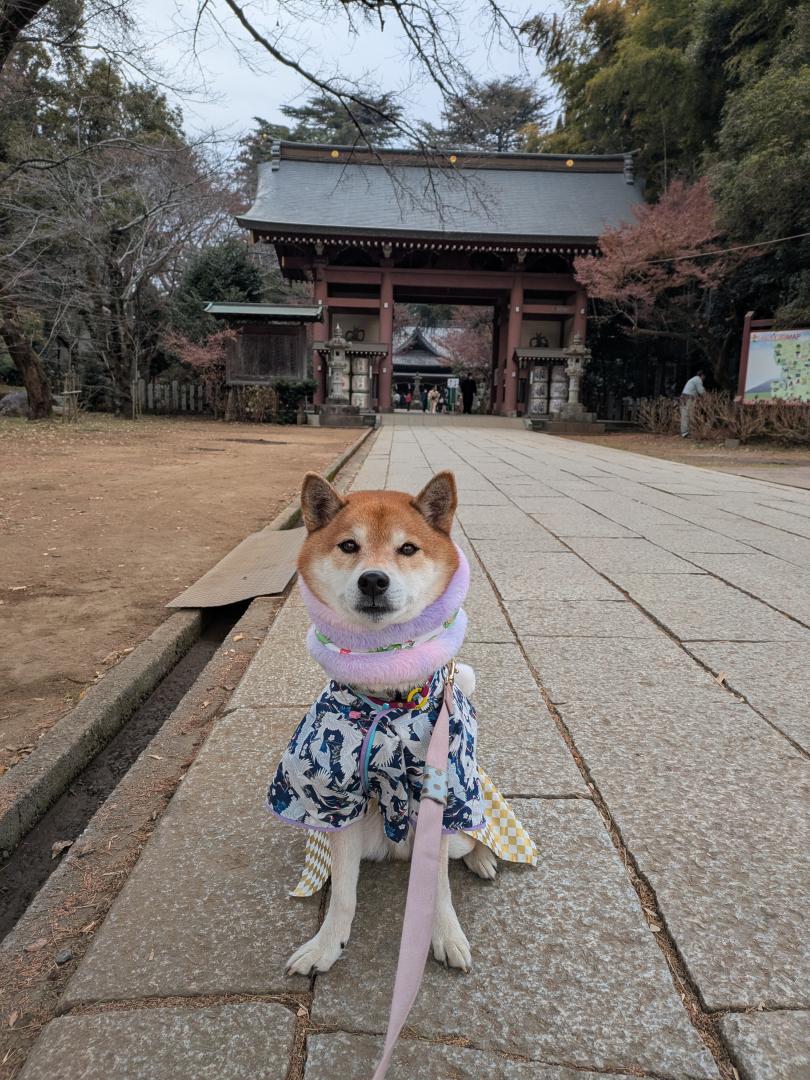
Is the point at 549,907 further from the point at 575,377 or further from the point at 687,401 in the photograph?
the point at 575,377

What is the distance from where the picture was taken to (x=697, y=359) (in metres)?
22.8

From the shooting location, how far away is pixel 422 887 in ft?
3.68

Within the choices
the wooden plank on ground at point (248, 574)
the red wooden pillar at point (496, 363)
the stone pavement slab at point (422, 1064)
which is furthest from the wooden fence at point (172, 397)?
the stone pavement slab at point (422, 1064)

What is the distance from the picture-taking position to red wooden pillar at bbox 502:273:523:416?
2197cm

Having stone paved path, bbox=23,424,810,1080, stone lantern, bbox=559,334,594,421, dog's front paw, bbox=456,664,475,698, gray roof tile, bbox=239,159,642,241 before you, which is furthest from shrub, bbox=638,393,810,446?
dog's front paw, bbox=456,664,475,698

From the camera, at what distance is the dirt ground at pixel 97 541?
2.98 metres

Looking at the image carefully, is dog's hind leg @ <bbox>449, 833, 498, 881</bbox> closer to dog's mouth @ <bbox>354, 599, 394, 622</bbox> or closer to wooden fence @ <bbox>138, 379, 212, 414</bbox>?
dog's mouth @ <bbox>354, 599, 394, 622</bbox>

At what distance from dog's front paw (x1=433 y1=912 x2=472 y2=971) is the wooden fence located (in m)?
23.3

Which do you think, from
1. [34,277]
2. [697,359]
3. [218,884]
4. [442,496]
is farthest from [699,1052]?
[697,359]

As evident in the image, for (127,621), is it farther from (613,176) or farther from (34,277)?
(613,176)

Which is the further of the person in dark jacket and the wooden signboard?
the person in dark jacket

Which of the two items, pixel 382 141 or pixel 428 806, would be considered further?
pixel 382 141


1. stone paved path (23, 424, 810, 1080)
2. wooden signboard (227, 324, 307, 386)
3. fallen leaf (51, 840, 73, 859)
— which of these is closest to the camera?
stone paved path (23, 424, 810, 1080)

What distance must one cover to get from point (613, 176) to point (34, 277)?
68.4 feet
